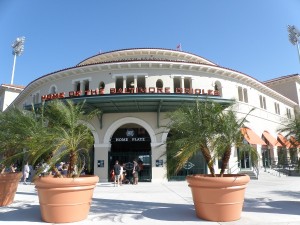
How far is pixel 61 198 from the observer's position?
22.2 feet

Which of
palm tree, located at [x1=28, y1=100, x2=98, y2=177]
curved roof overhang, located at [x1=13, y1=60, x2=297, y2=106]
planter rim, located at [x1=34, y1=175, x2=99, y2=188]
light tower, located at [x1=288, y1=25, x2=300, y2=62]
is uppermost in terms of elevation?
light tower, located at [x1=288, y1=25, x2=300, y2=62]

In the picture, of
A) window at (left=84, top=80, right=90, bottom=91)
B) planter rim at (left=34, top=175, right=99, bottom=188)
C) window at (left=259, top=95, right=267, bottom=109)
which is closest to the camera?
planter rim at (left=34, top=175, right=99, bottom=188)

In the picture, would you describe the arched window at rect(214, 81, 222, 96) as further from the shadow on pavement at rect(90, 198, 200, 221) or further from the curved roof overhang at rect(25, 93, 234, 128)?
the shadow on pavement at rect(90, 198, 200, 221)

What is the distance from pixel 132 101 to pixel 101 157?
531cm

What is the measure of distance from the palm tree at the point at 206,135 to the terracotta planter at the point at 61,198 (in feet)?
9.60

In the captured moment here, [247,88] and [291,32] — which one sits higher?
[291,32]

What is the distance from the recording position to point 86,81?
22797mm

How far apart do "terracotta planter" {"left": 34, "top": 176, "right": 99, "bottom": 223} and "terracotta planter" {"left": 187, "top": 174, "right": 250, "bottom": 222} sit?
10.9 feet

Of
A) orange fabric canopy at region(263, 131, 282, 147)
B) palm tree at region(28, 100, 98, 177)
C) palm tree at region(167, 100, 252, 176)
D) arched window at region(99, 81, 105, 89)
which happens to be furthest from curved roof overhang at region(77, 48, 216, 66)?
palm tree at region(167, 100, 252, 176)

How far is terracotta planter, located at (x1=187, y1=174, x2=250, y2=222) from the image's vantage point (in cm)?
693

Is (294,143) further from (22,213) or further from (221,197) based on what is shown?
(22,213)

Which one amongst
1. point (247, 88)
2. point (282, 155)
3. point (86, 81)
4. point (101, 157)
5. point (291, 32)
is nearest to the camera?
point (282, 155)

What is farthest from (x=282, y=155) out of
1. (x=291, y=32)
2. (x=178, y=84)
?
(x=291, y=32)

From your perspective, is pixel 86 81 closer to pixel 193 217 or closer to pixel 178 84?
pixel 178 84
